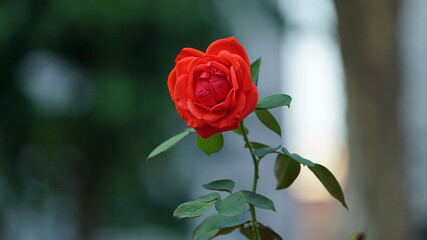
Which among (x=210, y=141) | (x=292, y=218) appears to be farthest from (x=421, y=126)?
(x=210, y=141)

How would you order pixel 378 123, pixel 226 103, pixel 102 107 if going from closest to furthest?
pixel 226 103 → pixel 378 123 → pixel 102 107

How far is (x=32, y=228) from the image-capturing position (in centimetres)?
462

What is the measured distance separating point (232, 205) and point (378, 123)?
2254mm

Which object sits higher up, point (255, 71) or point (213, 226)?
point (255, 71)

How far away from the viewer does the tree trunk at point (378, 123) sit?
8.42 feet

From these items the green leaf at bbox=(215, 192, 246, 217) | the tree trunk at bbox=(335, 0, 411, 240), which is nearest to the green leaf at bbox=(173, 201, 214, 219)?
the green leaf at bbox=(215, 192, 246, 217)

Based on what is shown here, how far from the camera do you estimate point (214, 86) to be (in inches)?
16.5

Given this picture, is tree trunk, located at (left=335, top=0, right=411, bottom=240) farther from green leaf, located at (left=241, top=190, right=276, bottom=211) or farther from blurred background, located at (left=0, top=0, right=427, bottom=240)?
green leaf, located at (left=241, top=190, right=276, bottom=211)

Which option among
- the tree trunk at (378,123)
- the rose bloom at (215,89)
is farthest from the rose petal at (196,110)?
the tree trunk at (378,123)

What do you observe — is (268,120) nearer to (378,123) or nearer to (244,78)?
(244,78)

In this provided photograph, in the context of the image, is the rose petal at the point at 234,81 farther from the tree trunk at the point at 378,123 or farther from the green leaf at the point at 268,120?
the tree trunk at the point at 378,123

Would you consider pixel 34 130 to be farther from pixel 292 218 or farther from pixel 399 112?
pixel 292 218

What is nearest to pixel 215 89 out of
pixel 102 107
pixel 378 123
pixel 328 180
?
pixel 328 180

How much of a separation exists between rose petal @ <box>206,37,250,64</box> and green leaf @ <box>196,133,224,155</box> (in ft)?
0.27
